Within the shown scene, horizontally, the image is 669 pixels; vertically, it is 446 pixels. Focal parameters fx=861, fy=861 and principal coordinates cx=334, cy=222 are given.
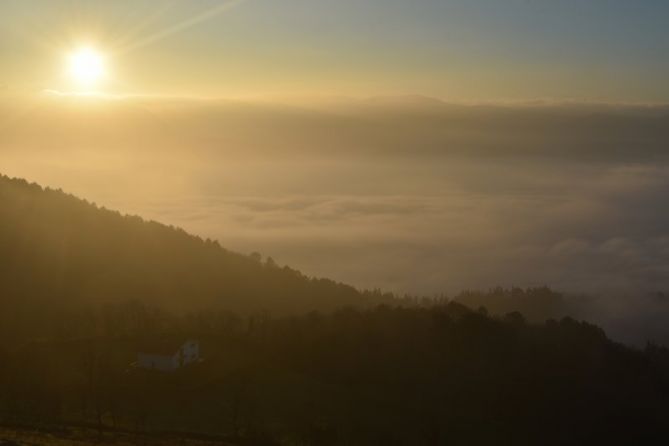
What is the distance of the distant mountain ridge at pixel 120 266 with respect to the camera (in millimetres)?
66562

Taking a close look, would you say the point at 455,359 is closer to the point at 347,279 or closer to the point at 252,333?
the point at 252,333

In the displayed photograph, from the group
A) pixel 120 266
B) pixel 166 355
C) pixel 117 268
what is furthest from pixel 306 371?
pixel 120 266

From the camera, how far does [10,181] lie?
292ft

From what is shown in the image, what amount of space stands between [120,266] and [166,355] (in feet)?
120

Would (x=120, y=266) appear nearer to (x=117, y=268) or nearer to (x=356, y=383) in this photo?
(x=117, y=268)

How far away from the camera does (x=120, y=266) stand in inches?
2926

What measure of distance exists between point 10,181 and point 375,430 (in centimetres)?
6549

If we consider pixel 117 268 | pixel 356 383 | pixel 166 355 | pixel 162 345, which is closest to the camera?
pixel 166 355

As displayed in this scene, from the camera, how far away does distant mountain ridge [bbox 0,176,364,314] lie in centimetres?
6656

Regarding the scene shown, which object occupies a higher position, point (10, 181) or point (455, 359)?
point (10, 181)

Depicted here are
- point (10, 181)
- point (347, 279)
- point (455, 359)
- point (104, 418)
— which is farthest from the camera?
point (347, 279)

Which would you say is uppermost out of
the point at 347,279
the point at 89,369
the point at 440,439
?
the point at 347,279

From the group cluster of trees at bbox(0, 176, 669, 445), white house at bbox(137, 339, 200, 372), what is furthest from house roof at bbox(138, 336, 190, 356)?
cluster of trees at bbox(0, 176, 669, 445)

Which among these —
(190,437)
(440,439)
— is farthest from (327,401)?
(190,437)
